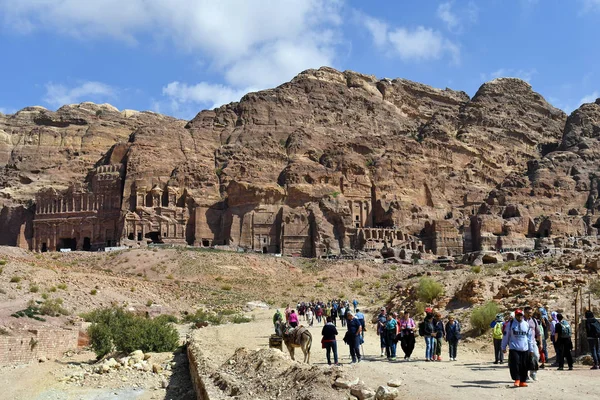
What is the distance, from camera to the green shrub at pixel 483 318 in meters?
23.9

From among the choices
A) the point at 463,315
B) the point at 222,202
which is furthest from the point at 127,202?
the point at 463,315

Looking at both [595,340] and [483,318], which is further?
[483,318]

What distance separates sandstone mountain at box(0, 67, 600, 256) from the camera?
81.9 metres

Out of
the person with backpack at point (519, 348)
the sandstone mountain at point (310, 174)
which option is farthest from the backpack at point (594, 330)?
the sandstone mountain at point (310, 174)

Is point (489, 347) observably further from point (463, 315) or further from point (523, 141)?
point (523, 141)

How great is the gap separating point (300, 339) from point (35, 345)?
13201 mm

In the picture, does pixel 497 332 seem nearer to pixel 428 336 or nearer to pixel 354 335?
pixel 428 336

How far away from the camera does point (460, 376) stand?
1577 centimetres

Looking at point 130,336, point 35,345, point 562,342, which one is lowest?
point 35,345

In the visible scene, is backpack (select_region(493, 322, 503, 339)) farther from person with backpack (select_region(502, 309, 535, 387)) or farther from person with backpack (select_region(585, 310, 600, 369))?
person with backpack (select_region(502, 309, 535, 387))

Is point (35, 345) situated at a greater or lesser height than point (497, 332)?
lesser

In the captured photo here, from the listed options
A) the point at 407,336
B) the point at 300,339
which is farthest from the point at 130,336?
the point at 407,336

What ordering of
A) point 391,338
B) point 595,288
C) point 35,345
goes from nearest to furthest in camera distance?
point 391,338
point 595,288
point 35,345

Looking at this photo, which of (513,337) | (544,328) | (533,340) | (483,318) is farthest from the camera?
(483,318)
